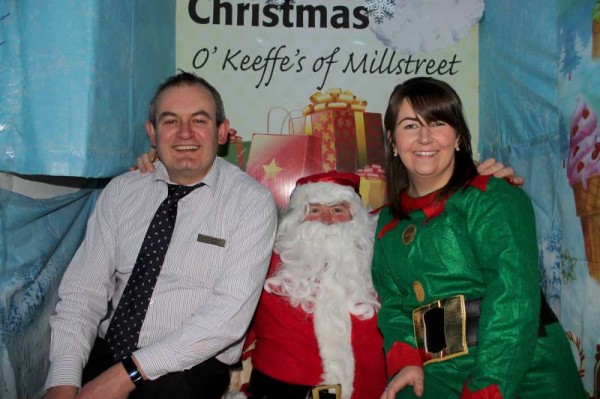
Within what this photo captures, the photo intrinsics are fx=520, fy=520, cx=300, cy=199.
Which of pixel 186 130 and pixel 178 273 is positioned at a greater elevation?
pixel 186 130

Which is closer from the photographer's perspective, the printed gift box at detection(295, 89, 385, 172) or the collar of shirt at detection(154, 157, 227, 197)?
the collar of shirt at detection(154, 157, 227, 197)

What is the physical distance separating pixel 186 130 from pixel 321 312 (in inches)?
39.1

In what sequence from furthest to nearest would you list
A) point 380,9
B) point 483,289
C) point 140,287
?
point 380,9 < point 140,287 < point 483,289

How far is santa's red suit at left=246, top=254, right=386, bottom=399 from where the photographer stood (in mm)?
2264

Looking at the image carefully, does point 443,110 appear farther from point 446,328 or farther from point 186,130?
point 186,130

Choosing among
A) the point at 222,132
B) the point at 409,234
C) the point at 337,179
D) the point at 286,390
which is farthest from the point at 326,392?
the point at 222,132

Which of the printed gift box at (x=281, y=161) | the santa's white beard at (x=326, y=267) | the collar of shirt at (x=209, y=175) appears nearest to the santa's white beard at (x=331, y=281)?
the santa's white beard at (x=326, y=267)

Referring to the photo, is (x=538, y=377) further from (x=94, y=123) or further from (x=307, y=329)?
(x=94, y=123)

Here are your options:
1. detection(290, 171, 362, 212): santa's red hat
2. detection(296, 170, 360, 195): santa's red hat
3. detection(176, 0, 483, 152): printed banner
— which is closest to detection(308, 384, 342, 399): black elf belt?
detection(290, 171, 362, 212): santa's red hat

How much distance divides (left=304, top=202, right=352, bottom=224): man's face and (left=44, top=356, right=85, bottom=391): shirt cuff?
1.23 m

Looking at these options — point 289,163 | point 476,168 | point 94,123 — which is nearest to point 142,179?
point 94,123

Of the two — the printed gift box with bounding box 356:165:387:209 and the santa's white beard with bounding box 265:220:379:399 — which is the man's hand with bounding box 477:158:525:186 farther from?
the printed gift box with bounding box 356:165:387:209

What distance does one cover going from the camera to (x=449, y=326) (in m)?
1.71

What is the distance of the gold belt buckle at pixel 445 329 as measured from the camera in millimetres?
1672
